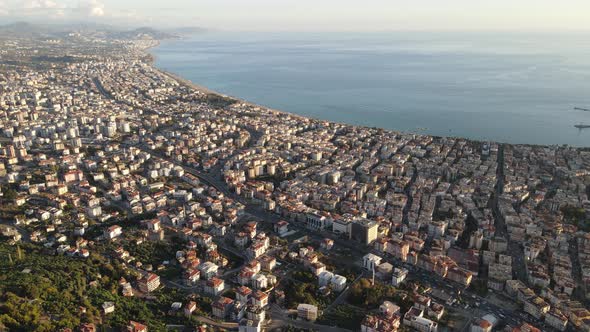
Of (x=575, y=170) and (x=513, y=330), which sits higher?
(x=575, y=170)

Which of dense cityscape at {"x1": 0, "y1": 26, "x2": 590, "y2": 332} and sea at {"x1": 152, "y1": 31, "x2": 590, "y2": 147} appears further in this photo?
sea at {"x1": 152, "y1": 31, "x2": 590, "y2": 147}

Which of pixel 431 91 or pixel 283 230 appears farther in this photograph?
pixel 431 91

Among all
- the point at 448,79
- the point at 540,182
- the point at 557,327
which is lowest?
the point at 557,327

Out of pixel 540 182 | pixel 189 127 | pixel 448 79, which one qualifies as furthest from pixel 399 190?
pixel 448 79

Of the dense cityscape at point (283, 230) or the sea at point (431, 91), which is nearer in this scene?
the dense cityscape at point (283, 230)

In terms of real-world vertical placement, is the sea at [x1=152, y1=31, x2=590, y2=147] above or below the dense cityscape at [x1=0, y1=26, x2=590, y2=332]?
above

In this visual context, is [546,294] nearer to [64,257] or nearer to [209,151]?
[64,257]

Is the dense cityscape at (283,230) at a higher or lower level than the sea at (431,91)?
lower

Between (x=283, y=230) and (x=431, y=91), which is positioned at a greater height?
(x=431, y=91)
